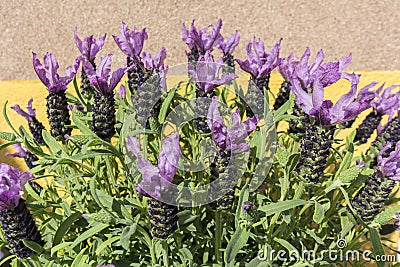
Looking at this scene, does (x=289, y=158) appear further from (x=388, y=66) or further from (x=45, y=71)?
(x=388, y=66)

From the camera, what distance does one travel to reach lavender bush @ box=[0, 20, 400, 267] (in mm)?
837

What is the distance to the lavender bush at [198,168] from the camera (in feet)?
2.75

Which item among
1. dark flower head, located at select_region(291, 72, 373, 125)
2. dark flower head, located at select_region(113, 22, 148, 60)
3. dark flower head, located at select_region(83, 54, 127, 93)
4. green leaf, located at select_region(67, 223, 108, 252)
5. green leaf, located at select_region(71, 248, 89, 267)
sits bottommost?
green leaf, located at select_region(71, 248, 89, 267)

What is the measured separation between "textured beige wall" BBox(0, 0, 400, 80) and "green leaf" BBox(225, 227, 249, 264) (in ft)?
5.00

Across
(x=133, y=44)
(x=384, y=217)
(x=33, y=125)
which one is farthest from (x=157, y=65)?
(x=384, y=217)

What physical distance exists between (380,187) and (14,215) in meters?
0.66

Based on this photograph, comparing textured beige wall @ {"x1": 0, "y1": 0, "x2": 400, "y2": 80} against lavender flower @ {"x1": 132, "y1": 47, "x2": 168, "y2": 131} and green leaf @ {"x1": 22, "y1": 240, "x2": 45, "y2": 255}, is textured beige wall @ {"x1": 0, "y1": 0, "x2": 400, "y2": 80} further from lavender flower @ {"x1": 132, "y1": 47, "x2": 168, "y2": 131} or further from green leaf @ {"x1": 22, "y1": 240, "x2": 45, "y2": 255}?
green leaf @ {"x1": 22, "y1": 240, "x2": 45, "y2": 255}

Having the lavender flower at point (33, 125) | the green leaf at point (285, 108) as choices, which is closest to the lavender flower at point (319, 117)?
the green leaf at point (285, 108)

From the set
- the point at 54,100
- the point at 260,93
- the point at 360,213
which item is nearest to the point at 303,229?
the point at 360,213

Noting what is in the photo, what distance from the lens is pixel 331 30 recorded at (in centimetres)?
228

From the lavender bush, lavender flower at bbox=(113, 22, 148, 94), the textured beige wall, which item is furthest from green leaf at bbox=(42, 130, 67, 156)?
the textured beige wall

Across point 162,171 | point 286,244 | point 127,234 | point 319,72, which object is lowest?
point 286,244

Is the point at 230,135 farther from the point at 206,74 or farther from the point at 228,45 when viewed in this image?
the point at 228,45

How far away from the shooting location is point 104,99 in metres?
0.94
